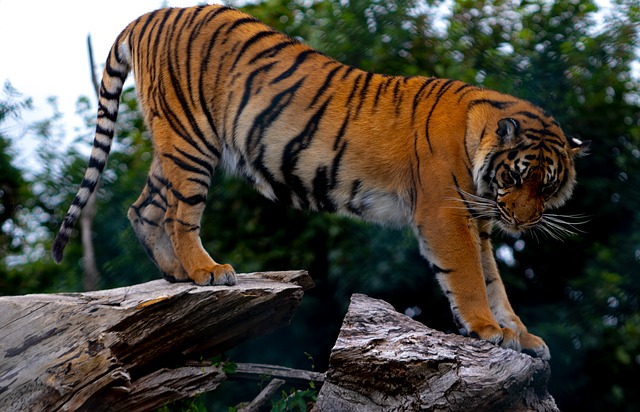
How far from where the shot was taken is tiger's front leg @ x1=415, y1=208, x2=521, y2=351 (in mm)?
3793

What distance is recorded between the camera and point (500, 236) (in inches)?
244

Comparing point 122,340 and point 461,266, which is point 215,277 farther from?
point 461,266

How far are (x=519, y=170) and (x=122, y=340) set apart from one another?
2.21 meters

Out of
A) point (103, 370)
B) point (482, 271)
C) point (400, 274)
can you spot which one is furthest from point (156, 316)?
point (400, 274)

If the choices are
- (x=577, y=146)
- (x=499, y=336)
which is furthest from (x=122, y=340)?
(x=577, y=146)

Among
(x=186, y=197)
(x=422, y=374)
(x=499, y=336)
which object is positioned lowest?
(x=499, y=336)

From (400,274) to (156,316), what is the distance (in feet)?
8.28

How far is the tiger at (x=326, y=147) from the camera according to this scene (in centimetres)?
391

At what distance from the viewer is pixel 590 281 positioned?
5965mm

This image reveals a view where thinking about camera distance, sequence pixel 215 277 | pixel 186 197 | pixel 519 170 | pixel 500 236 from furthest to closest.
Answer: pixel 500 236, pixel 186 197, pixel 215 277, pixel 519 170

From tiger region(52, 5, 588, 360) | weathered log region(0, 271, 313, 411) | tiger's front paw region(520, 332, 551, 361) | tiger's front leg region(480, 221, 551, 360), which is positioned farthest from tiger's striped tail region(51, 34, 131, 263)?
tiger's front paw region(520, 332, 551, 361)

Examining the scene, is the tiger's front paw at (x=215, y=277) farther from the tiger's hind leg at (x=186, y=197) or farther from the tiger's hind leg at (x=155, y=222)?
the tiger's hind leg at (x=155, y=222)

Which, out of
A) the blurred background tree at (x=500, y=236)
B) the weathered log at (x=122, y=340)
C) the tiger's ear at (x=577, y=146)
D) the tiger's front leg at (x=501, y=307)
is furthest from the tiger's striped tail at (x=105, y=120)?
the tiger's ear at (x=577, y=146)

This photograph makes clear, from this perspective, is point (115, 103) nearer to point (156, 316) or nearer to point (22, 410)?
point (156, 316)
